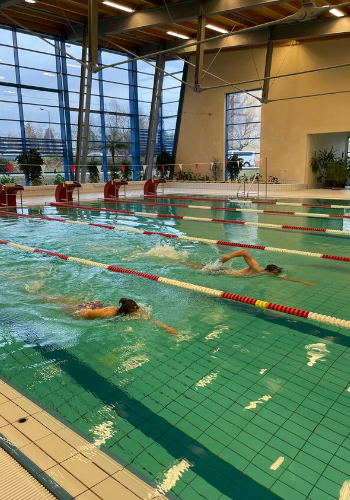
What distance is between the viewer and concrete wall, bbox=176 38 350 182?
16.1 meters

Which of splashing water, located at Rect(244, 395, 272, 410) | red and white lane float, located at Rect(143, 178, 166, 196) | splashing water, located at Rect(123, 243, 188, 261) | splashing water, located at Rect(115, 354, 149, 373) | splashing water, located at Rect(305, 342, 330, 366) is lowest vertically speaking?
splashing water, located at Rect(244, 395, 272, 410)

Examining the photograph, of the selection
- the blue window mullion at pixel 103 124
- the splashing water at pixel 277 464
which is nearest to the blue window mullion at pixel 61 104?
the blue window mullion at pixel 103 124

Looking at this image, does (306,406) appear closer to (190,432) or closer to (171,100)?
(190,432)

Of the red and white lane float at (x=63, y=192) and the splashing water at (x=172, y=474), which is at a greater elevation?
the red and white lane float at (x=63, y=192)

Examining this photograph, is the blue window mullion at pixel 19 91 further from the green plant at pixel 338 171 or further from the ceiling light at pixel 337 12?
the green plant at pixel 338 171

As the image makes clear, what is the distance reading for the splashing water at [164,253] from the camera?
586cm

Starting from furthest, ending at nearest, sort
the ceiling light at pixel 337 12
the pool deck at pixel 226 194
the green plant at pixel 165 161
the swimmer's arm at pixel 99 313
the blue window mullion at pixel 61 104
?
the green plant at pixel 165 161 → the blue window mullion at pixel 61 104 → the pool deck at pixel 226 194 → the ceiling light at pixel 337 12 → the swimmer's arm at pixel 99 313

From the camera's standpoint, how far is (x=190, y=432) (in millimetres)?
2121

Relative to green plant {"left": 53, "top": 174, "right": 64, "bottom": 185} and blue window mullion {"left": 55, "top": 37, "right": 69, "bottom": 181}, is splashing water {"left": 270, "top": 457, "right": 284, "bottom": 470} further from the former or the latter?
green plant {"left": 53, "top": 174, "right": 64, "bottom": 185}

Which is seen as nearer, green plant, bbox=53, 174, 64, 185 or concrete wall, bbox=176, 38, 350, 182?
concrete wall, bbox=176, 38, 350, 182

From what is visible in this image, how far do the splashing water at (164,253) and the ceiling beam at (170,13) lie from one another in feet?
24.6

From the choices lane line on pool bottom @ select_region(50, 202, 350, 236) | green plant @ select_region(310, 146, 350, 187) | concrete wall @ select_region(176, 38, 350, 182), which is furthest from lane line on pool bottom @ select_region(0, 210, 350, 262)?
green plant @ select_region(310, 146, 350, 187)

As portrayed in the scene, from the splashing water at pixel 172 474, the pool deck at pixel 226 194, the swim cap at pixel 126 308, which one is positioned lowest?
the splashing water at pixel 172 474

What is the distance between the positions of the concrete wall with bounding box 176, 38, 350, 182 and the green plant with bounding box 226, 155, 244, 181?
1053 millimetres
